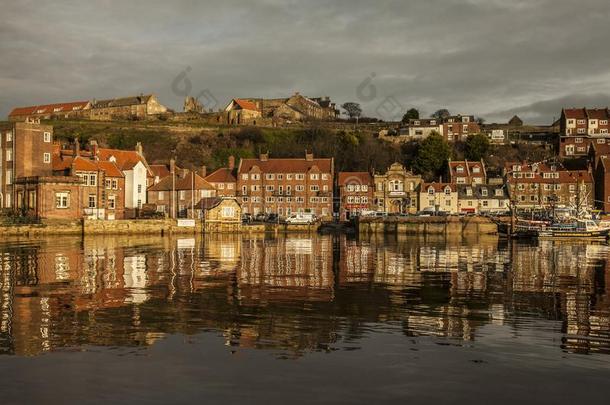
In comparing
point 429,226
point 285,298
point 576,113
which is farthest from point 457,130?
point 285,298

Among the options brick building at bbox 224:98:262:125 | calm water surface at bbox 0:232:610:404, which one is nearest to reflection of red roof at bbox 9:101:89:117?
brick building at bbox 224:98:262:125

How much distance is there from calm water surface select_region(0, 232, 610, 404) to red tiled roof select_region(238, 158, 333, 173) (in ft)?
206

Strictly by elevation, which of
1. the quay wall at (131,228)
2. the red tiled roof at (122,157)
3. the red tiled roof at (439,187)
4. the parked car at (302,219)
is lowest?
the quay wall at (131,228)

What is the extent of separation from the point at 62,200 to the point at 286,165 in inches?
1419

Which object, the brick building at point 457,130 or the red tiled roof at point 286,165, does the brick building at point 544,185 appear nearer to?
the brick building at point 457,130

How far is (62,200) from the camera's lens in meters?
69.1

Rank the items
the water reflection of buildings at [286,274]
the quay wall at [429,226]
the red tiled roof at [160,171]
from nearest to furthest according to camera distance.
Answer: the water reflection of buildings at [286,274], the quay wall at [429,226], the red tiled roof at [160,171]

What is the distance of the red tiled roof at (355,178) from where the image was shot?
94.9 metres

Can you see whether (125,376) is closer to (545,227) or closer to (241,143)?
(545,227)

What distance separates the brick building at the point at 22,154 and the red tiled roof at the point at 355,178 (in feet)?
139

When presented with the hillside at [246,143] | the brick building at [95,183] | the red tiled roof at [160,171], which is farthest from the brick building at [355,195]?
the brick building at [95,183]

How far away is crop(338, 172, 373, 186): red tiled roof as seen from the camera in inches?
3738

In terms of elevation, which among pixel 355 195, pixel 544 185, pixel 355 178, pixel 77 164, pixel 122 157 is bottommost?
pixel 355 195

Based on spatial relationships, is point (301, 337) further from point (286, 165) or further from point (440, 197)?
point (440, 197)
